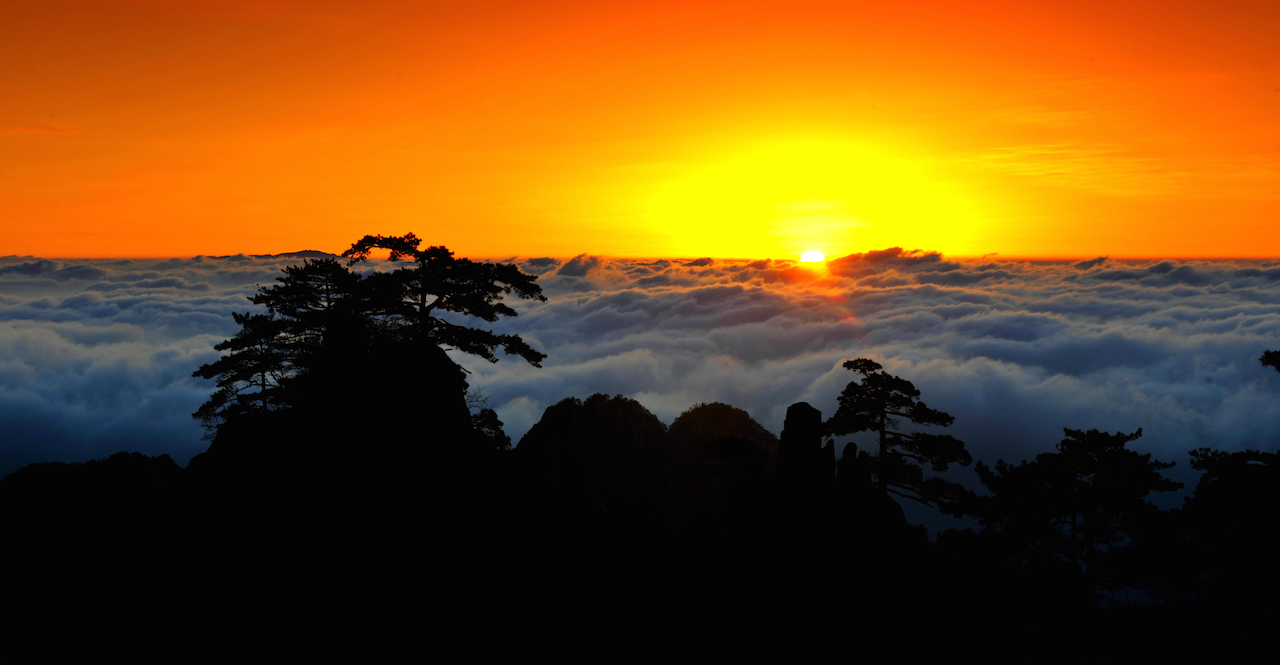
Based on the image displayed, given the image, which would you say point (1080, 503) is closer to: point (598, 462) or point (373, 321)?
point (373, 321)

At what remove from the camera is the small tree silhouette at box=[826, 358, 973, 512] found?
26.5m

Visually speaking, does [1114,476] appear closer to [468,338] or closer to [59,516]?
[468,338]

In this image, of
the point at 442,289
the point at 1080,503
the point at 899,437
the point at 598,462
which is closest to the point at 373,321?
the point at 442,289

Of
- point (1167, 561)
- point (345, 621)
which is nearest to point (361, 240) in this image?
point (345, 621)

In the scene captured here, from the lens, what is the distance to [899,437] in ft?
89.0

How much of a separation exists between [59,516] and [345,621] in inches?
448

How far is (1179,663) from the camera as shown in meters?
18.0

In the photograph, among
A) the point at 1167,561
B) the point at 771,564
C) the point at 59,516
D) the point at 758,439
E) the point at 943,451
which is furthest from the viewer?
the point at 758,439

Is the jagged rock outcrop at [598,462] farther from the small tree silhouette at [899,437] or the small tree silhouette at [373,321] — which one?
the small tree silhouette at [899,437]

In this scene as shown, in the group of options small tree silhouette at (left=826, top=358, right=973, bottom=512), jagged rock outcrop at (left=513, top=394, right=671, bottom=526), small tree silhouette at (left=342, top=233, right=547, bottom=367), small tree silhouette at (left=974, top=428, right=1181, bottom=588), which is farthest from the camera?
jagged rock outcrop at (left=513, top=394, right=671, bottom=526)

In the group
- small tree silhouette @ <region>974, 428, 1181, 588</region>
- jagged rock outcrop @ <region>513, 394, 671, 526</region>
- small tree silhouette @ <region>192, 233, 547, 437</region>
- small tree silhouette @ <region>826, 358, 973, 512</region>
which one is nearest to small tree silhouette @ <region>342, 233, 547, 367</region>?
small tree silhouette @ <region>192, 233, 547, 437</region>

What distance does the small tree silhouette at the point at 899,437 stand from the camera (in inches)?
1045

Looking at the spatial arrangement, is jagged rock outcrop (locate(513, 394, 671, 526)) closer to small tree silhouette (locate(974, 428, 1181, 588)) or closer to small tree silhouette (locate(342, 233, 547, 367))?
small tree silhouette (locate(342, 233, 547, 367))

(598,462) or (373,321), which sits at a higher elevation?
(373,321)
